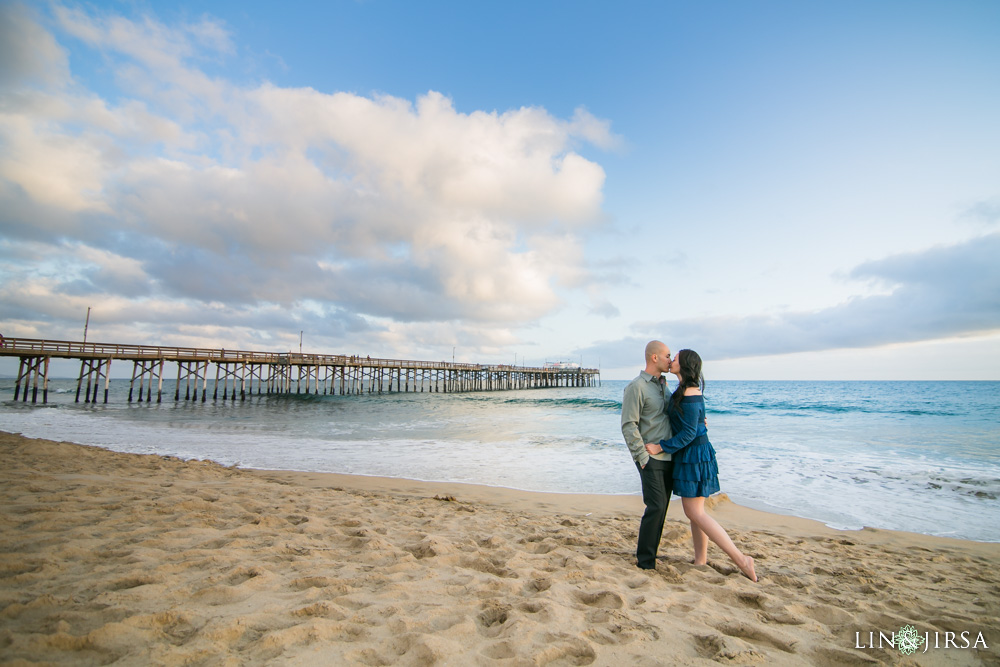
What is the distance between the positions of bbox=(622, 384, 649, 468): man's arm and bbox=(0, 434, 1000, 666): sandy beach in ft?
3.12

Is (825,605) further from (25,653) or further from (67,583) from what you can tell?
(67,583)

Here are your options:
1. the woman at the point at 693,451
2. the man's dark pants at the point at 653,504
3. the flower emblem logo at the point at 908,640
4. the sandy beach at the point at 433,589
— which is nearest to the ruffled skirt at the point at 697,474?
the woman at the point at 693,451

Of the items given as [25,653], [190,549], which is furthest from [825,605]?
[190,549]

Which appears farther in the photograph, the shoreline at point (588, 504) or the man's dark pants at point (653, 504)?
the shoreline at point (588, 504)

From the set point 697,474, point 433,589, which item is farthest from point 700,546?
point 433,589

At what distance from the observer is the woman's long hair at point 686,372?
361cm

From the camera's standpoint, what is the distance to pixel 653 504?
3.75m

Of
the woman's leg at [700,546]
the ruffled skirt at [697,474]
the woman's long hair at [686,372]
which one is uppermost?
the woman's long hair at [686,372]

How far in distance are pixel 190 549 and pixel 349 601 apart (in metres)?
1.67

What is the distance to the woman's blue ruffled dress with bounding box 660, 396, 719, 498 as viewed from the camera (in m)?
3.59

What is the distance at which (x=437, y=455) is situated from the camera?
11.6 meters

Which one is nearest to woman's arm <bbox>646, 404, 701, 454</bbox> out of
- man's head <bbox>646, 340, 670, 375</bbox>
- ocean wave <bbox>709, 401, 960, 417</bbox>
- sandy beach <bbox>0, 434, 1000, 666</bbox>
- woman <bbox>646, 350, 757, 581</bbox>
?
woman <bbox>646, 350, 757, 581</bbox>

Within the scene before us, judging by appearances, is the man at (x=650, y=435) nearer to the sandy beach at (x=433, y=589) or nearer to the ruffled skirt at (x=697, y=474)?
the ruffled skirt at (x=697, y=474)

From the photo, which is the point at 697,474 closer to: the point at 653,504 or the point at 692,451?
the point at 692,451
